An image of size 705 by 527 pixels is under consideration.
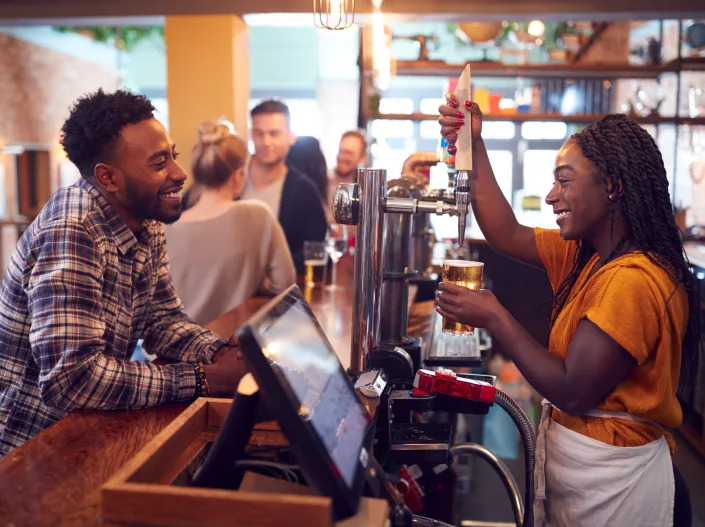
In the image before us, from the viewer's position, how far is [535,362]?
133 cm

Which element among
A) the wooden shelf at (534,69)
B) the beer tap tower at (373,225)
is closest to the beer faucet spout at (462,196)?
the beer tap tower at (373,225)

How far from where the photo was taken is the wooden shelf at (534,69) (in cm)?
560

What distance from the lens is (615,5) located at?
4.94 metres

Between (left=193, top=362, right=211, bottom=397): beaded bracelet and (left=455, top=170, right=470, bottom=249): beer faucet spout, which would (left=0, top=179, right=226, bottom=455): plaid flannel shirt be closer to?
(left=193, top=362, right=211, bottom=397): beaded bracelet

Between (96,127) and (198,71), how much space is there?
360 cm

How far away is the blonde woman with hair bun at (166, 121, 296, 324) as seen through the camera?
9.15ft

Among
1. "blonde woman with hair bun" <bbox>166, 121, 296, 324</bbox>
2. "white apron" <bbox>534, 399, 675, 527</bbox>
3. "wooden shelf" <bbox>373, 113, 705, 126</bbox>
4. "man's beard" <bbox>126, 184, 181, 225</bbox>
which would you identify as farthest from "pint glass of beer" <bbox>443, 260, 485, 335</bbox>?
→ "wooden shelf" <bbox>373, 113, 705, 126</bbox>

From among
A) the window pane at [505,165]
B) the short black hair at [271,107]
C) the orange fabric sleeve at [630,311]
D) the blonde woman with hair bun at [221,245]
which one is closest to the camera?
the orange fabric sleeve at [630,311]

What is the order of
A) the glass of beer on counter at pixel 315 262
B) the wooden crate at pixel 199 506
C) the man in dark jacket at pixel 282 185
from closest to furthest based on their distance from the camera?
the wooden crate at pixel 199 506 < the glass of beer on counter at pixel 315 262 < the man in dark jacket at pixel 282 185

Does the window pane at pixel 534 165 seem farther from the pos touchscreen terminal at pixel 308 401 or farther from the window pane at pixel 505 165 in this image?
the pos touchscreen terminal at pixel 308 401

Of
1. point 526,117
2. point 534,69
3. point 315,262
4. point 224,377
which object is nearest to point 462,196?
point 224,377

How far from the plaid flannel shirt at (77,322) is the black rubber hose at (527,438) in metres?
0.62

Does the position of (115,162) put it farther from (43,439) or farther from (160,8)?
(160,8)

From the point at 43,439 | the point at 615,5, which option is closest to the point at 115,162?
the point at 43,439
